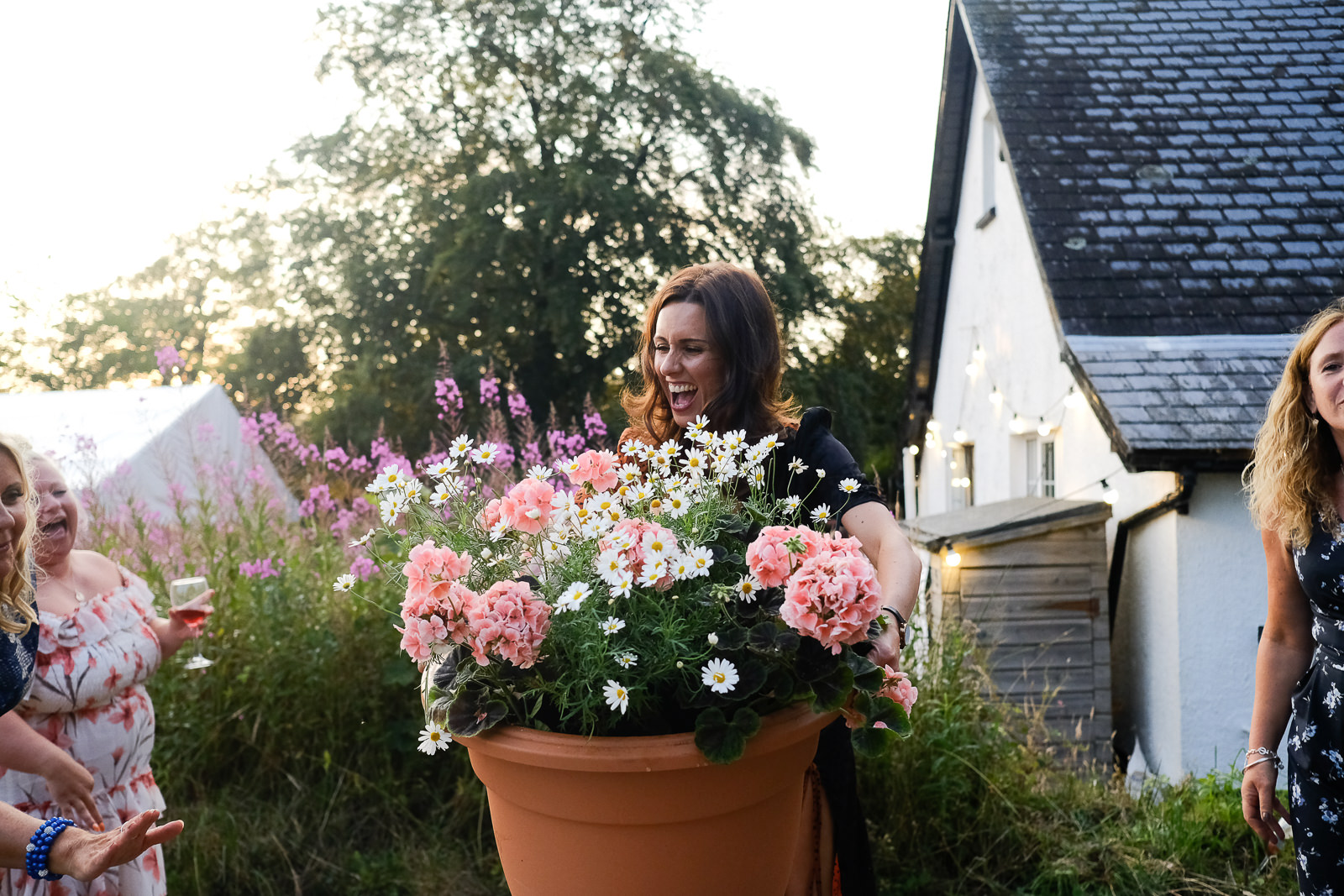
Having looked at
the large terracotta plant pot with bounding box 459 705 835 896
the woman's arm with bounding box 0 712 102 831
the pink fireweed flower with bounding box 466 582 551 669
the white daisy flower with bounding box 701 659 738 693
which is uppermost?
the pink fireweed flower with bounding box 466 582 551 669

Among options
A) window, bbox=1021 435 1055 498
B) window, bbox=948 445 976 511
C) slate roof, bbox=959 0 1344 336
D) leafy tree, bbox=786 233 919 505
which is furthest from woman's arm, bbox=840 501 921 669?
leafy tree, bbox=786 233 919 505

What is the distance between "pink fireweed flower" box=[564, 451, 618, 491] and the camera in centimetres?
134

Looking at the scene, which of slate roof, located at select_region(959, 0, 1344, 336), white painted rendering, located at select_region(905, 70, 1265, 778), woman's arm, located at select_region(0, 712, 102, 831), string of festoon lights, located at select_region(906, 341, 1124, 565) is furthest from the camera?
slate roof, located at select_region(959, 0, 1344, 336)

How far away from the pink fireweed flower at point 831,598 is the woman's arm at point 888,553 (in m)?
0.34

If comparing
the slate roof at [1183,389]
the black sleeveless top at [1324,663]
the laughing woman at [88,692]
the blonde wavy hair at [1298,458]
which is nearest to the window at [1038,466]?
the slate roof at [1183,389]

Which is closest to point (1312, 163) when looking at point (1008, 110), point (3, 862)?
point (1008, 110)

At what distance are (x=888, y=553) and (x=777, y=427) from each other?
40 cm

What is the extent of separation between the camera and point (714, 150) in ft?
59.8

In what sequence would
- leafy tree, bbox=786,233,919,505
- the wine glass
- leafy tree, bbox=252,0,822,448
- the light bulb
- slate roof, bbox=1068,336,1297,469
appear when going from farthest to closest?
leafy tree, bbox=786,233,919,505
leafy tree, bbox=252,0,822,448
the light bulb
slate roof, bbox=1068,336,1297,469
the wine glass

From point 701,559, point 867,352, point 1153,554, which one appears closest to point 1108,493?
point 1153,554

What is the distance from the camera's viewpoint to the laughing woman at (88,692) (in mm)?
2031

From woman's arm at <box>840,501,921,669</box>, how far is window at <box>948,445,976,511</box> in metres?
8.59

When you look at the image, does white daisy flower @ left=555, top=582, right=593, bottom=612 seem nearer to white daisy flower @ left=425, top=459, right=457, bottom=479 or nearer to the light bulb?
white daisy flower @ left=425, top=459, right=457, bottom=479

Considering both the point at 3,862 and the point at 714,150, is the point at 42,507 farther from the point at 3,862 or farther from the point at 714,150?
the point at 714,150
